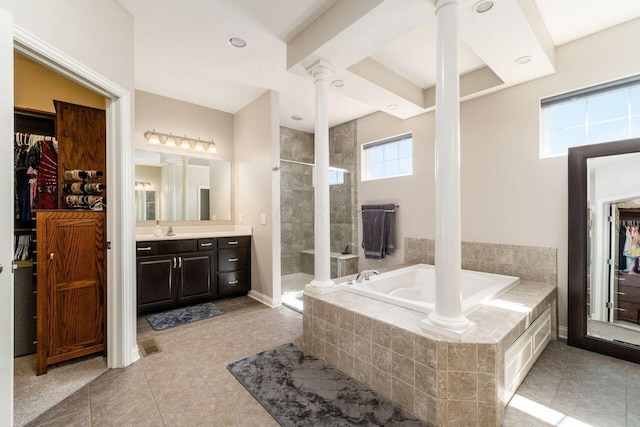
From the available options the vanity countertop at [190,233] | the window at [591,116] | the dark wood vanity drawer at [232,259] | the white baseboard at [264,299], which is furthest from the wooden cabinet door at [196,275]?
the window at [591,116]

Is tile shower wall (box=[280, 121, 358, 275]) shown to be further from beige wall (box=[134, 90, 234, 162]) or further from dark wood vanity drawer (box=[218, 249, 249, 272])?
beige wall (box=[134, 90, 234, 162])

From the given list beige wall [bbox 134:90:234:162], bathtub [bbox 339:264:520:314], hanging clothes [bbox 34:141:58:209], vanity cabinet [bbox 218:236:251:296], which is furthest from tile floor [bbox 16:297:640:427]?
beige wall [bbox 134:90:234:162]

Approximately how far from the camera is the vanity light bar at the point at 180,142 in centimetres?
355

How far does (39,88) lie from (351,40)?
2825 millimetres

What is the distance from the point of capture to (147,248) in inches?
123

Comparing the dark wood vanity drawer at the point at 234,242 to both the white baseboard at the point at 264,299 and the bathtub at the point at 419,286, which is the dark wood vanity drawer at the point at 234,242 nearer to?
the white baseboard at the point at 264,299

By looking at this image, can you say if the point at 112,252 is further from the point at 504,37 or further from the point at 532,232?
the point at 532,232

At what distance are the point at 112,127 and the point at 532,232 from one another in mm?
A: 3770

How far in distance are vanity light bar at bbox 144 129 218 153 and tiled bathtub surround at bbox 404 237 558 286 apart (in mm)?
3283

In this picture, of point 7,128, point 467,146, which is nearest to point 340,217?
point 467,146

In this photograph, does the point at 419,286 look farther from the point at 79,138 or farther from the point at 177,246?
the point at 79,138

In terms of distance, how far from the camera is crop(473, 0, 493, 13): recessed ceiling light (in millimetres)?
1725

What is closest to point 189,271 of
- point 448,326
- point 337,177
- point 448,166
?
point 337,177

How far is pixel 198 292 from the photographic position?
11.3 feet
